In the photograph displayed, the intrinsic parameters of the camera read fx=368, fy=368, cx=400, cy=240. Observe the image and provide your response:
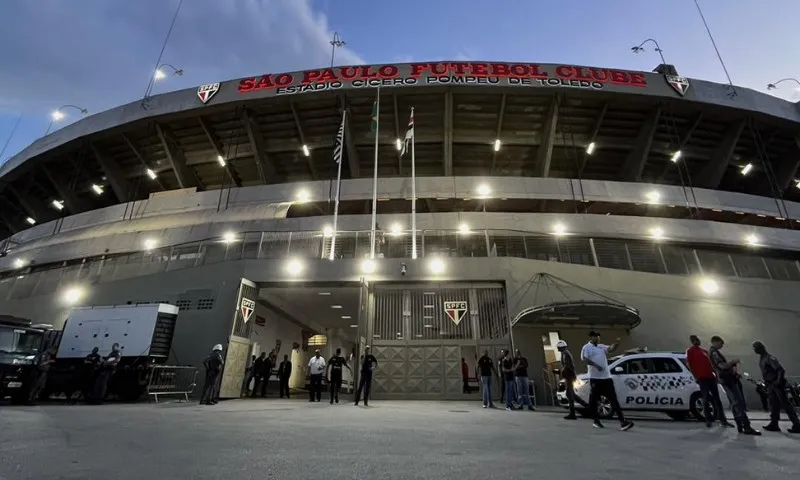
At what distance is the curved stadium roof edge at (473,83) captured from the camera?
19.9m

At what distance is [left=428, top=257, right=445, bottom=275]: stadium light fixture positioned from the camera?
14.0 meters

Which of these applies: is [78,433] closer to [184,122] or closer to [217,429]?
[217,429]

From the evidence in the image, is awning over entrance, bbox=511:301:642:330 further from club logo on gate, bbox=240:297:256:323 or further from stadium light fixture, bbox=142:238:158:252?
stadium light fixture, bbox=142:238:158:252

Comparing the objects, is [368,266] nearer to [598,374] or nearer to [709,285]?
[598,374]

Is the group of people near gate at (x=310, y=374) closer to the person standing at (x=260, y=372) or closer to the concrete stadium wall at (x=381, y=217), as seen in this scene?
the person standing at (x=260, y=372)

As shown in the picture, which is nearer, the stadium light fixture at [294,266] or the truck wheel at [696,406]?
the truck wheel at [696,406]

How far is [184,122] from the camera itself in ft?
74.3

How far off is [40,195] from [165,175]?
12.5m

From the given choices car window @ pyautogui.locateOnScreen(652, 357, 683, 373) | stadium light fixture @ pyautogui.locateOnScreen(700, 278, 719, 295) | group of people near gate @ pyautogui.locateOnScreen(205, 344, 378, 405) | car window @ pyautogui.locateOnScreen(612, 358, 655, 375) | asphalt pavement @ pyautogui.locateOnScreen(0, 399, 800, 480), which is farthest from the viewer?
stadium light fixture @ pyautogui.locateOnScreen(700, 278, 719, 295)

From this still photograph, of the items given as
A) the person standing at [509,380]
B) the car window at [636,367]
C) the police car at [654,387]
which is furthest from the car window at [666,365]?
the person standing at [509,380]

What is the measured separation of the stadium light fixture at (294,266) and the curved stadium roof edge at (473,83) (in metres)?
10.7

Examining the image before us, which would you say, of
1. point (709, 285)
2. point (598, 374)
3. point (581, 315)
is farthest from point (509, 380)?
point (709, 285)

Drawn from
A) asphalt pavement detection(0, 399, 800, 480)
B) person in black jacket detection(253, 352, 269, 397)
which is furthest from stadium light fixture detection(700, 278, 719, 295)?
person in black jacket detection(253, 352, 269, 397)

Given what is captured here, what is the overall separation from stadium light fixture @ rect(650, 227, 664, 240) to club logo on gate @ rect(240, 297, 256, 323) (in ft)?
62.8
